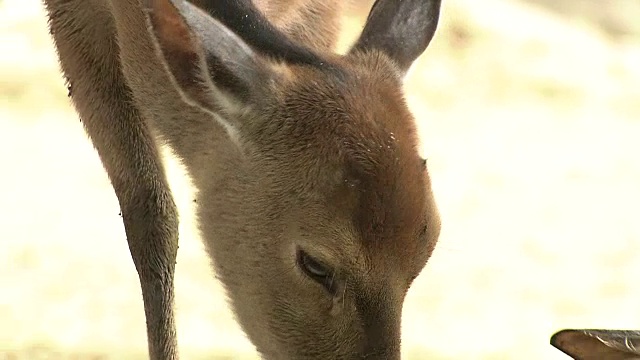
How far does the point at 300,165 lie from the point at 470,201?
4.07 metres

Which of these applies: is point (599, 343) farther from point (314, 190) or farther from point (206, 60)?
point (206, 60)

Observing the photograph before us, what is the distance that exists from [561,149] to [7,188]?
3948mm

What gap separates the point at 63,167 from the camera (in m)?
6.96

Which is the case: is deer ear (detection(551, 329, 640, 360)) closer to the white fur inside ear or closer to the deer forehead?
the deer forehead

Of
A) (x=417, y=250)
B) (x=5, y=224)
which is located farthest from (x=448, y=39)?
(x=417, y=250)

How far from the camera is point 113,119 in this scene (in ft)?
12.6

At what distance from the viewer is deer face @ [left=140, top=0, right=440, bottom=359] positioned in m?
2.75

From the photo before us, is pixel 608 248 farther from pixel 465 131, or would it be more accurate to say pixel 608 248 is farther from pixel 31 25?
pixel 31 25

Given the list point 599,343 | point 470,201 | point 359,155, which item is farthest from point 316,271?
point 470,201

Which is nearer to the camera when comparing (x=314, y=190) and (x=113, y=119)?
(x=314, y=190)

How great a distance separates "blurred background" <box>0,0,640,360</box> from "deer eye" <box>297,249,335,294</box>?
563 millimetres

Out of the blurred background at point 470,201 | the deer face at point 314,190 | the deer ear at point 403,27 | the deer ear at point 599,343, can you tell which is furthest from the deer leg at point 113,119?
the deer ear at point 599,343

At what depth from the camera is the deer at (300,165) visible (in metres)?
2.75

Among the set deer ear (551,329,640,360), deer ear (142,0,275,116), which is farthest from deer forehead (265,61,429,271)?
deer ear (551,329,640,360)
